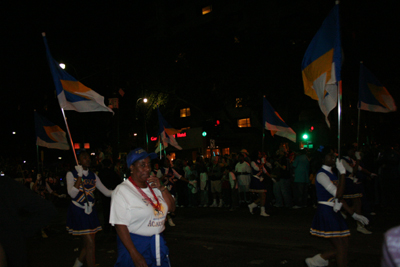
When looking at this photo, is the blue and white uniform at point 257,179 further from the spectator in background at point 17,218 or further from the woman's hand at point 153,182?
the spectator in background at point 17,218

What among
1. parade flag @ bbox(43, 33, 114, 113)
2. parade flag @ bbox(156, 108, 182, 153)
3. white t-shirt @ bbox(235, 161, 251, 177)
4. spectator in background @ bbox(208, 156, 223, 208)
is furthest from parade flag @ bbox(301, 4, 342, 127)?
parade flag @ bbox(156, 108, 182, 153)

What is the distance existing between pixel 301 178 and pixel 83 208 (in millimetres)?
8763

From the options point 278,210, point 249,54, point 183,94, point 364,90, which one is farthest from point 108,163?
point 183,94

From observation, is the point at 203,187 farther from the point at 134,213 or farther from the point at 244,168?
the point at 134,213

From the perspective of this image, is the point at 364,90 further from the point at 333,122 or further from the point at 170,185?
the point at 333,122

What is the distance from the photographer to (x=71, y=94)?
7.59 meters

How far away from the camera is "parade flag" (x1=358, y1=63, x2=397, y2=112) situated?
1003 centimetres

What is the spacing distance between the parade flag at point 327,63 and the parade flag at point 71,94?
13.6 ft

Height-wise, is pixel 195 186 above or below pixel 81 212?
below

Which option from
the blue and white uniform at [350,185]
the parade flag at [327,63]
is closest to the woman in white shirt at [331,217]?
the parade flag at [327,63]

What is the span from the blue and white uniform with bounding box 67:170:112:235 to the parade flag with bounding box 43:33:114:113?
1816 millimetres

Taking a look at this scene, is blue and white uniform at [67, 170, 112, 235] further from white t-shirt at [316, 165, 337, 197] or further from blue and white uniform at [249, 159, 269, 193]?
blue and white uniform at [249, 159, 269, 193]

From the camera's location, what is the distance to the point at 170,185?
1190 cm

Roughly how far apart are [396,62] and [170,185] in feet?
47.1
